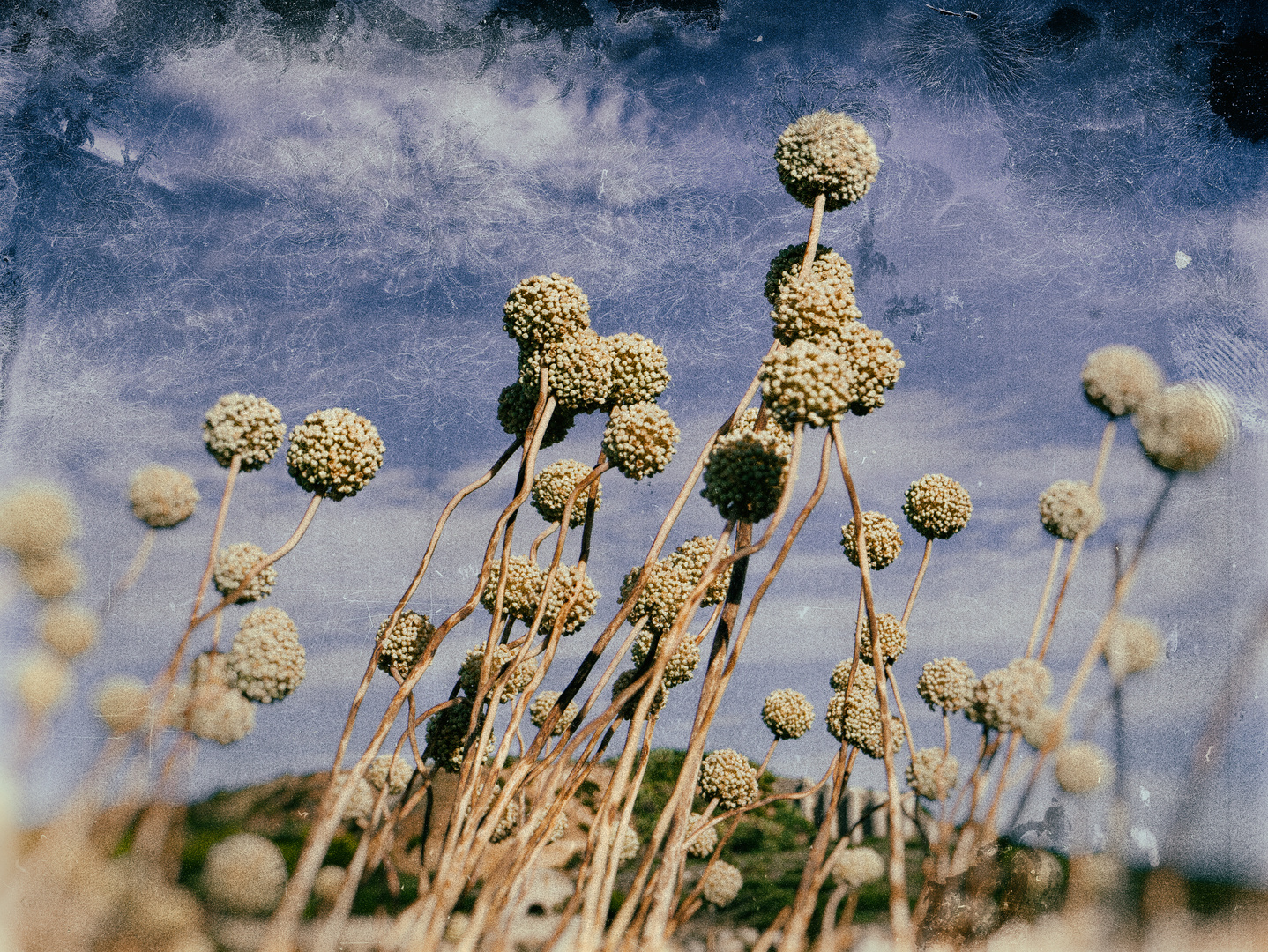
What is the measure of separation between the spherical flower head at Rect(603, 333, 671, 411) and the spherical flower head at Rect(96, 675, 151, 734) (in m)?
1.07

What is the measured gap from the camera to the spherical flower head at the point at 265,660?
1.52 metres

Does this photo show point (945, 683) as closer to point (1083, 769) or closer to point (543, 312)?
point (1083, 769)

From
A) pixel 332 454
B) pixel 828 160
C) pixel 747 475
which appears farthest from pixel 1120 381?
pixel 332 454

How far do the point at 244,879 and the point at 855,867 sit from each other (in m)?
1.35

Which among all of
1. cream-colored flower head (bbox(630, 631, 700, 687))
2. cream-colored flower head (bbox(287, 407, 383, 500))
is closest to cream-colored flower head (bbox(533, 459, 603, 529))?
cream-colored flower head (bbox(630, 631, 700, 687))

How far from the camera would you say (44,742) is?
1.77 meters

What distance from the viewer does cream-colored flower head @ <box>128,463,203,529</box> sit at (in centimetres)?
170

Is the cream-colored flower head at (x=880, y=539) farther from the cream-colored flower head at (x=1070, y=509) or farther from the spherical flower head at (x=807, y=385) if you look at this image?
the spherical flower head at (x=807, y=385)

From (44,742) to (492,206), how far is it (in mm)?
1970

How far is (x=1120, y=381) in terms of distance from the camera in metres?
1.62

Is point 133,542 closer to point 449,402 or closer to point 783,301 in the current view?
point 449,402

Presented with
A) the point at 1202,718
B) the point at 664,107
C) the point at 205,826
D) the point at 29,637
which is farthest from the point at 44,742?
the point at 1202,718

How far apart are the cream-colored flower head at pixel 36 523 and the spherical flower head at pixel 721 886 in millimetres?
1843

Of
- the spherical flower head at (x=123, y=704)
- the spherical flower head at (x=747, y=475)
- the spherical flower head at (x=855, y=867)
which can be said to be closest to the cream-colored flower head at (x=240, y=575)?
the spherical flower head at (x=123, y=704)
